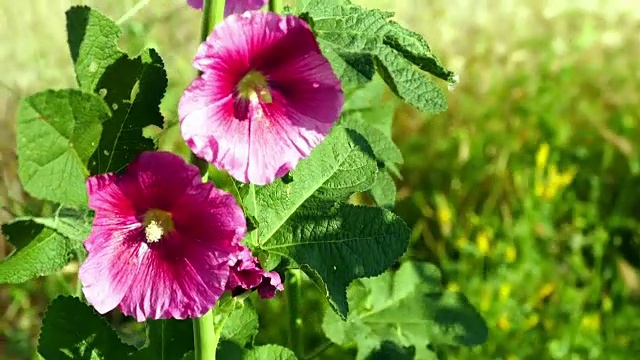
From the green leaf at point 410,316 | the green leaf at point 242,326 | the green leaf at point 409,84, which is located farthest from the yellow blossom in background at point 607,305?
the green leaf at point 409,84

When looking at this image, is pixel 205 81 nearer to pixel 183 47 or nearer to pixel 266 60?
pixel 266 60

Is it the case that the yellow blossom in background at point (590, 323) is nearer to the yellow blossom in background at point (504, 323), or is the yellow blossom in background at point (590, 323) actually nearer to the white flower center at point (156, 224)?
the yellow blossom in background at point (504, 323)

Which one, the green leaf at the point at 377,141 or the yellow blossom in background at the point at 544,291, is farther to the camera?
the yellow blossom in background at the point at 544,291

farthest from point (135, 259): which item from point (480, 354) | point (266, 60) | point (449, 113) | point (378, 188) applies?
point (449, 113)

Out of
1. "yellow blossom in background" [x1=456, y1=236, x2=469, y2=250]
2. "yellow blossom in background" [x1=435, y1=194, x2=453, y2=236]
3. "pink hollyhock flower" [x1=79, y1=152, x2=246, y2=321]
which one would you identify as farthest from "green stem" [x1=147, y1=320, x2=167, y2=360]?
"yellow blossom in background" [x1=435, y1=194, x2=453, y2=236]

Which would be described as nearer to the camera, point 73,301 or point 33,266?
point 33,266

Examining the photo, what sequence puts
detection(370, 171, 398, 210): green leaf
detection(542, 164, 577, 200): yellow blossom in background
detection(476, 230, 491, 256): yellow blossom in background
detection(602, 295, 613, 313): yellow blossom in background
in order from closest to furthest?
detection(370, 171, 398, 210): green leaf < detection(602, 295, 613, 313): yellow blossom in background < detection(476, 230, 491, 256): yellow blossom in background < detection(542, 164, 577, 200): yellow blossom in background

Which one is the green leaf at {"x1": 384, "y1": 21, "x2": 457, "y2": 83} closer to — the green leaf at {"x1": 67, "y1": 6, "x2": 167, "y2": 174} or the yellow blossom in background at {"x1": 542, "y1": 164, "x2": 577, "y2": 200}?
the green leaf at {"x1": 67, "y1": 6, "x2": 167, "y2": 174}
